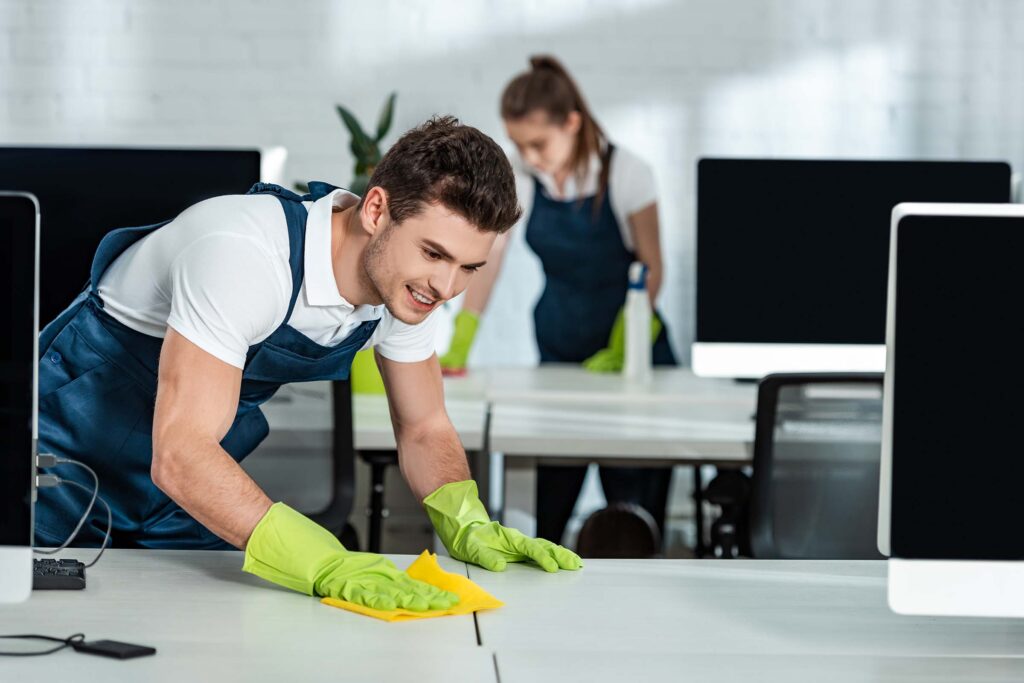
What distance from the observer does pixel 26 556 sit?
41.6 inches

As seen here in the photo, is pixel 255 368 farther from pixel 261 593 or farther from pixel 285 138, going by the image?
pixel 285 138

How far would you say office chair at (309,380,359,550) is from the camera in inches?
84.3

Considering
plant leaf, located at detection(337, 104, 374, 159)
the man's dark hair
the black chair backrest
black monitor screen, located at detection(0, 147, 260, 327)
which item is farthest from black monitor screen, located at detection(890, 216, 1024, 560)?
plant leaf, located at detection(337, 104, 374, 159)

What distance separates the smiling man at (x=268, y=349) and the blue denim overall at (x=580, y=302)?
143 cm

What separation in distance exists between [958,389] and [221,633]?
0.72 m

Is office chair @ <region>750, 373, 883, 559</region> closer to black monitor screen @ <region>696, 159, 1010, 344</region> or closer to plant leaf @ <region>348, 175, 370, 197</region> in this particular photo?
black monitor screen @ <region>696, 159, 1010, 344</region>

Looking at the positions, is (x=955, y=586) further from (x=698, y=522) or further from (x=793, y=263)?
(x=698, y=522)

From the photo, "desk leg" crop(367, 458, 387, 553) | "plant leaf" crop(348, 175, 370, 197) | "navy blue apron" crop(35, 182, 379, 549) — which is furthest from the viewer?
"plant leaf" crop(348, 175, 370, 197)

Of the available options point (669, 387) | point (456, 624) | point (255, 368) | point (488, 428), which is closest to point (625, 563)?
point (456, 624)

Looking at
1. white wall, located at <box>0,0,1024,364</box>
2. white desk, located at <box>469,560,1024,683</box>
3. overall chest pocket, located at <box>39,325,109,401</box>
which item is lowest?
white desk, located at <box>469,560,1024,683</box>

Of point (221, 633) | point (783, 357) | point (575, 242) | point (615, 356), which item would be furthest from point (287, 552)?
point (575, 242)

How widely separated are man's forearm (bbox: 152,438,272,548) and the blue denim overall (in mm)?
1812

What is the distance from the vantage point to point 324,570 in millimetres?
1307

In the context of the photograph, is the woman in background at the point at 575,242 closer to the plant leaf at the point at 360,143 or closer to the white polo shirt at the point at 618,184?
the white polo shirt at the point at 618,184
